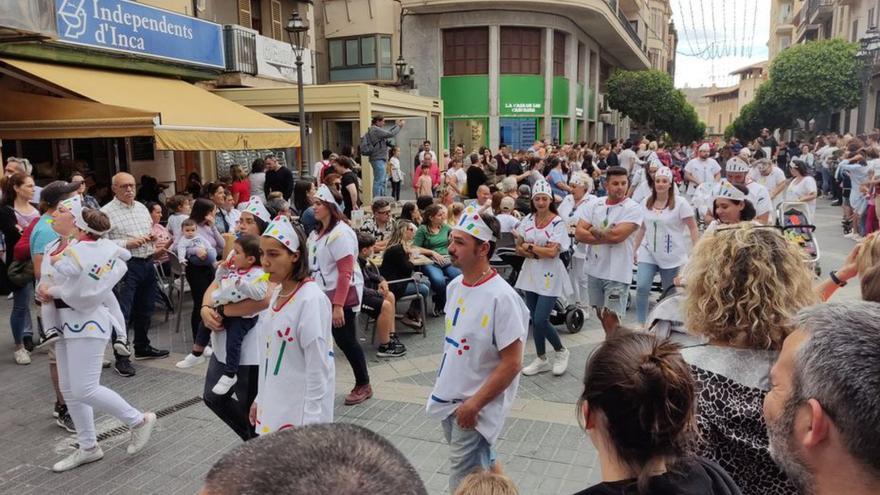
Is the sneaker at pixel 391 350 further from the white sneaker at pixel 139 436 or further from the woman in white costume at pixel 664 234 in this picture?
the white sneaker at pixel 139 436

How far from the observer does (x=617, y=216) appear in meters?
6.23

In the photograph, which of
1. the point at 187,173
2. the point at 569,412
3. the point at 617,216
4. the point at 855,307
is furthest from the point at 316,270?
the point at 187,173

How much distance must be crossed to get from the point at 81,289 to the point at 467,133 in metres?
27.3

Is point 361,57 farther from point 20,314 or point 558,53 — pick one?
point 20,314

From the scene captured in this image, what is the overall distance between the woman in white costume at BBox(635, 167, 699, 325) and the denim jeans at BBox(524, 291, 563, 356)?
1205 mm

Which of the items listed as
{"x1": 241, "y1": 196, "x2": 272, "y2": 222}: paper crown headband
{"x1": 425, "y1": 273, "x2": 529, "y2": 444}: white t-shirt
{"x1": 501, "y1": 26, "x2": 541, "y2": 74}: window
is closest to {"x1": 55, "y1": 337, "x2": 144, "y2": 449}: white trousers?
{"x1": 241, "y1": 196, "x2": 272, "y2": 222}: paper crown headband

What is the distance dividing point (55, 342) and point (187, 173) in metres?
12.9

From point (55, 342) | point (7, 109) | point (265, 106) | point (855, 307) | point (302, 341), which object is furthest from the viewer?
point (265, 106)

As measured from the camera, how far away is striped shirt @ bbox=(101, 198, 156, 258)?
682 cm

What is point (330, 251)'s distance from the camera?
17.4 feet

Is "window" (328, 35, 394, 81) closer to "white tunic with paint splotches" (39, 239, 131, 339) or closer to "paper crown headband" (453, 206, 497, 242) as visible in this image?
"white tunic with paint splotches" (39, 239, 131, 339)

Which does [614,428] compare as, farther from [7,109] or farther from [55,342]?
[7,109]

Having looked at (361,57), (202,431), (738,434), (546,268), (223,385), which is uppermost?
(361,57)

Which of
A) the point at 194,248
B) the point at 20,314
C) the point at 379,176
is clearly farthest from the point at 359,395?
the point at 379,176
